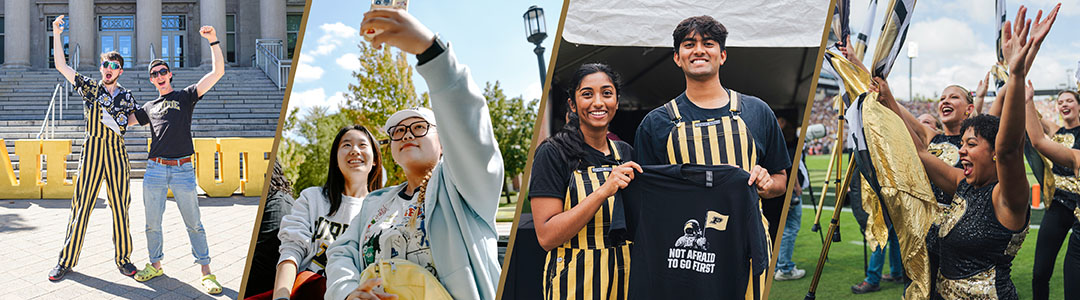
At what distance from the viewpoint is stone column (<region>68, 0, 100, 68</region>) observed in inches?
249

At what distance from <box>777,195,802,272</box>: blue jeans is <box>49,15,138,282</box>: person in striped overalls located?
4279 mm

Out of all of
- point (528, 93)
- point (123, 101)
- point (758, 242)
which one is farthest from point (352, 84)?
point (123, 101)

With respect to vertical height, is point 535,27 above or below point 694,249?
above

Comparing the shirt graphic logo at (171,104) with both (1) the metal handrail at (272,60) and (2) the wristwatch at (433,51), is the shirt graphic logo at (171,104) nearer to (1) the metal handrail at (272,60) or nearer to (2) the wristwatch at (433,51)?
(1) the metal handrail at (272,60)

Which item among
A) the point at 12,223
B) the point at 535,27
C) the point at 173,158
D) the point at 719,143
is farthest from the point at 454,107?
the point at 12,223

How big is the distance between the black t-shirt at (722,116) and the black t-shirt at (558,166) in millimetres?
72

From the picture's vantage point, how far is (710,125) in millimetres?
2080

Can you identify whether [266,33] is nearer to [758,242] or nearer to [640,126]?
[640,126]

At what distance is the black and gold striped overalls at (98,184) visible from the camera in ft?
11.8

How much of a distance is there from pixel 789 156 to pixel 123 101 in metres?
3.90

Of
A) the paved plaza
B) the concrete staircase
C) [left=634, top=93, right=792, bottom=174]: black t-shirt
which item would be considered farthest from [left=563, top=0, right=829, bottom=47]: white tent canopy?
the concrete staircase

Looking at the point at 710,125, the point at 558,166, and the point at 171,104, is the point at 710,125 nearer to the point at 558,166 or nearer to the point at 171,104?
the point at 558,166

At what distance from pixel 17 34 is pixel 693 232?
824cm

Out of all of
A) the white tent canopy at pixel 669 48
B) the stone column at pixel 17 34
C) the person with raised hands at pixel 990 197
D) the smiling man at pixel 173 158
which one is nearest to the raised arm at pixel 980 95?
the person with raised hands at pixel 990 197
